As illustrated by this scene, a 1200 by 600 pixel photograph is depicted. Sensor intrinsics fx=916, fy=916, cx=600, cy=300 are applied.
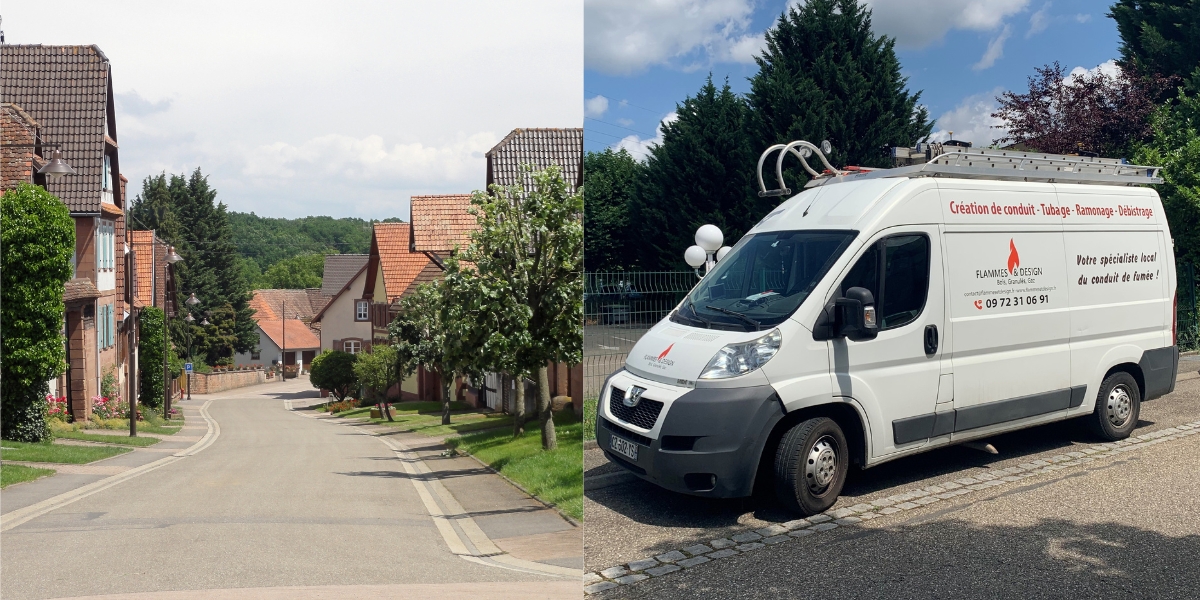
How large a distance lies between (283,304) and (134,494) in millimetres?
462

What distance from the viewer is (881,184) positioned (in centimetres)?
550

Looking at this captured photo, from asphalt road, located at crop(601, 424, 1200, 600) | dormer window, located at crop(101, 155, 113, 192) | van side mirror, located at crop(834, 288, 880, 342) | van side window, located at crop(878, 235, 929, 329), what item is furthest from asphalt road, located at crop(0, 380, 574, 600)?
van side window, located at crop(878, 235, 929, 329)

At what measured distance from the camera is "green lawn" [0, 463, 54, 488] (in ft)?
5.50

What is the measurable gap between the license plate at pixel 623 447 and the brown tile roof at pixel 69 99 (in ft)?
11.5

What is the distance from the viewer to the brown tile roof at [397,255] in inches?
73.8

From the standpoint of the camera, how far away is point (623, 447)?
504cm

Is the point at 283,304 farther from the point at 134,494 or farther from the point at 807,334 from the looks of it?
the point at 807,334

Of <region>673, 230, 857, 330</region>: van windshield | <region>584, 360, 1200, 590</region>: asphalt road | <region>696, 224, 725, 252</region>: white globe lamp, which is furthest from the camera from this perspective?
<region>696, 224, 725, 252</region>: white globe lamp

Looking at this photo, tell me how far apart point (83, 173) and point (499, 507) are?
104 cm

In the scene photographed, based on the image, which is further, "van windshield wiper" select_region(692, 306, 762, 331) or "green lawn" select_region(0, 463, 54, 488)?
"van windshield wiper" select_region(692, 306, 762, 331)

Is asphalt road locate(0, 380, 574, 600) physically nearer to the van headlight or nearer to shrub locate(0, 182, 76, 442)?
shrub locate(0, 182, 76, 442)

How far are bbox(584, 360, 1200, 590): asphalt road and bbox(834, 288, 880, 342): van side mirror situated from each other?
→ 1.01 m

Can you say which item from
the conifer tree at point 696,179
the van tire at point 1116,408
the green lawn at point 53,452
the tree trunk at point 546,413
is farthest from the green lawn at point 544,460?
the conifer tree at point 696,179

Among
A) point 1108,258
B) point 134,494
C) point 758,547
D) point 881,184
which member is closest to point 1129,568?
point 758,547
